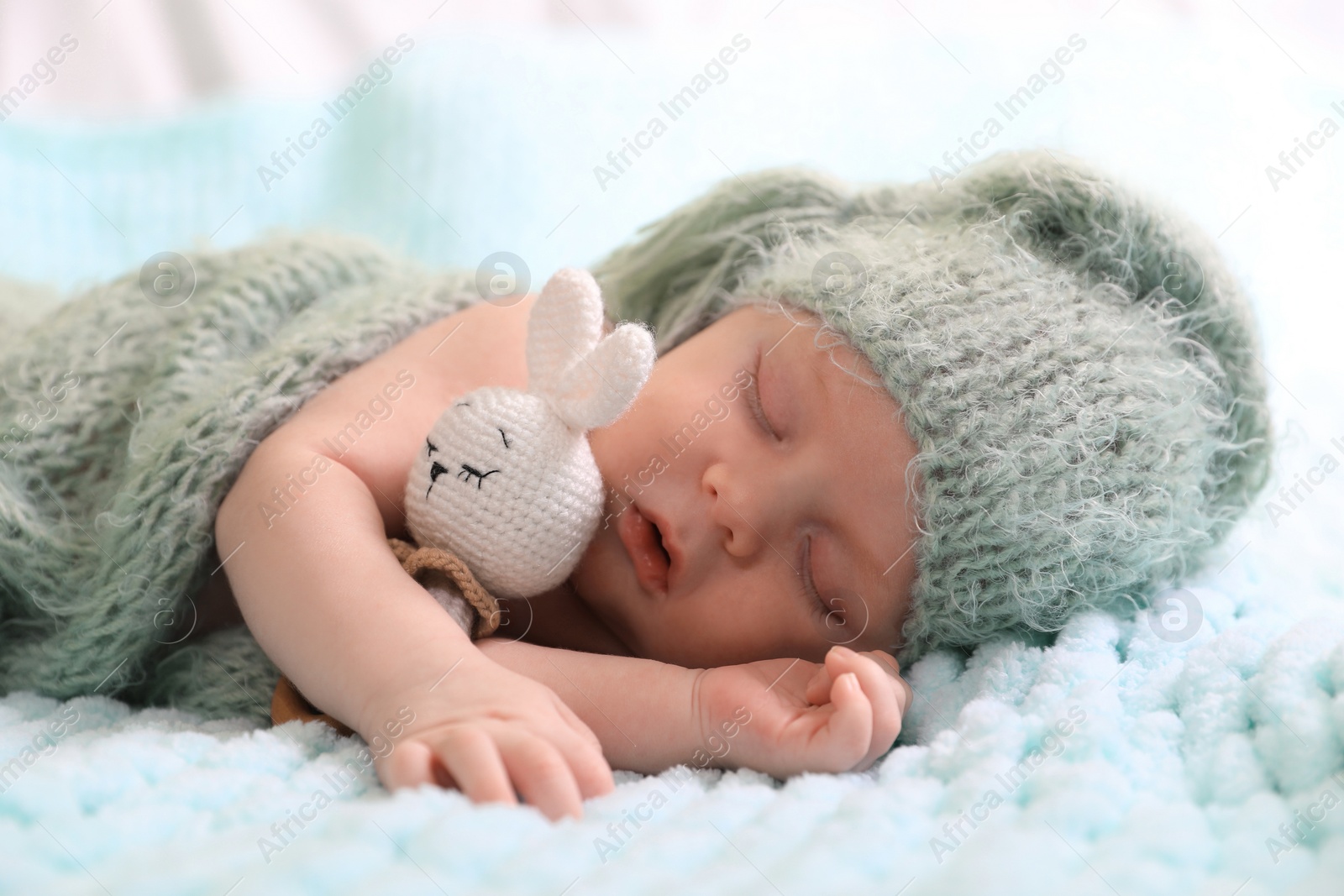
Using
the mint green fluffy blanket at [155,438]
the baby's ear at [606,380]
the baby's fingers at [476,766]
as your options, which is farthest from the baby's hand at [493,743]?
the mint green fluffy blanket at [155,438]

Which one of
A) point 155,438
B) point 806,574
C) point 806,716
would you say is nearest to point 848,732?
point 806,716

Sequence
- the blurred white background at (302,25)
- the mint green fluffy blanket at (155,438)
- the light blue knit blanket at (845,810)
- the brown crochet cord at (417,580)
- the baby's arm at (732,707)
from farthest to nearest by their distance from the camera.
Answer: the blurred white background at (302,25) < the mint green fluffy blanket at (155,438) < the brown crochet cord at (417,580) < the baby's arm at (732,707) < the light blue knit blanket at (845,810)

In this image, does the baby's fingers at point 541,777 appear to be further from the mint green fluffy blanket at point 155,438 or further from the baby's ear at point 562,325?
the mint green fluffy blanket at point 155,438

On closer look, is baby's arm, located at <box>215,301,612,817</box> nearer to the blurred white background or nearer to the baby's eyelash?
the baby's eyelash

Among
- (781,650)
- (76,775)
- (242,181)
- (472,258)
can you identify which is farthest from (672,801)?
(242,181)

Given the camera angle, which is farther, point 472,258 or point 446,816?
point 472,258

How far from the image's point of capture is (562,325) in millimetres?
941

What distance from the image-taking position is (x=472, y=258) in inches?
74.0

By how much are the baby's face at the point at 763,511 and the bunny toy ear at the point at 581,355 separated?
5.7 inches

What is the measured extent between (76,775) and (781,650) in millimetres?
637

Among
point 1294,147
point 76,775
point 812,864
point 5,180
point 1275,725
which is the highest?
point 1294,147

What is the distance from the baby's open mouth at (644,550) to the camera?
3.55 ft

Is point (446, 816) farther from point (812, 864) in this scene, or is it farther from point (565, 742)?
point (812, 864)

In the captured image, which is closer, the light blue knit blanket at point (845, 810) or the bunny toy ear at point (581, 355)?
the light blue knit blanket at point (845, 810)
